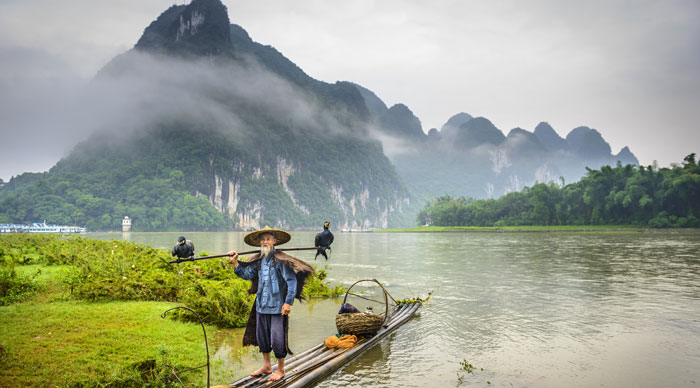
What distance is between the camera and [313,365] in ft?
18.7

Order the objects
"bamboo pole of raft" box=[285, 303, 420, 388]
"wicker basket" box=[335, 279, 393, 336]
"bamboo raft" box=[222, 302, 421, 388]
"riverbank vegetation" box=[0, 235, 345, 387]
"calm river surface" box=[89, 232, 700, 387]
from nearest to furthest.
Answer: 1. "riverbank vegetation" box=[0, 235, 345, 387]
2. "bamboo raft" box=[222, 302, 421, 388]
3. "bamboo pole of raft" box=[285, 303, 420, 388]
4. "calm river surface" box=[89, 232, 700, 387]
5. "wicker basket" box=[335, 279, 393, 336]

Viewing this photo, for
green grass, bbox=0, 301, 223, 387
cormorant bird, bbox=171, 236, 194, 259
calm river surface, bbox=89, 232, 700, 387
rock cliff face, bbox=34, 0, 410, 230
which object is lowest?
calm river surface, bbox=89, 232, 700, 387

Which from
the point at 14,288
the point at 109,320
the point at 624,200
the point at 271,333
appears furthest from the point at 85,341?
the point at 624,200

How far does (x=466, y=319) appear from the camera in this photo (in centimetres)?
995

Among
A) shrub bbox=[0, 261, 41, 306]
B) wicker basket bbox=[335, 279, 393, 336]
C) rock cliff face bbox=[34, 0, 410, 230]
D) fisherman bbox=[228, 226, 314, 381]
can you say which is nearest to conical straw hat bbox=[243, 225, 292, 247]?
fisherman bbox=[228, 226, 314, 381]

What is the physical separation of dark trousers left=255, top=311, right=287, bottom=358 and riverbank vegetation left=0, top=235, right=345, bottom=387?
3.38 ft

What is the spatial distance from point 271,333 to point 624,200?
7003 centimetres

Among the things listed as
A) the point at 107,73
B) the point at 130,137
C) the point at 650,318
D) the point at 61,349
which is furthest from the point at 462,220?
the point at 107,73

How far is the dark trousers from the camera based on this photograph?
16.6ft

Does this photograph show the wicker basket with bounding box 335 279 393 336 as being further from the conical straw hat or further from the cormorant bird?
the cormorant bird

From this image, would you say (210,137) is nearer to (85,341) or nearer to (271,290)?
(85,341)

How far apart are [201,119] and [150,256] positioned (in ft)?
571

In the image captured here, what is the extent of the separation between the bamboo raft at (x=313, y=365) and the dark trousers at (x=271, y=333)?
356 mm

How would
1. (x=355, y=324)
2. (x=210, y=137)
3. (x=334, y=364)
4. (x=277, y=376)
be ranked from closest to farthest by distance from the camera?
(x=277, y=376) < (x=334, y=364) < (x=355, y=324) < (x=210, y=137)
